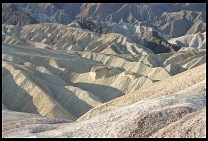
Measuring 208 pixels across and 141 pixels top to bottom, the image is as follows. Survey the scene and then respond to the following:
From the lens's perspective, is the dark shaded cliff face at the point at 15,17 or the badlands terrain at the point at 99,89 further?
the dark shaded cliff face at the point at 15,17

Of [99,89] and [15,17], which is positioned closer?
[99,89]

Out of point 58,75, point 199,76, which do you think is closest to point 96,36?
point 58,75

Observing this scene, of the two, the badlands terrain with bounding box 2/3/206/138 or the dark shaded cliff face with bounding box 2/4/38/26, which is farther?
the dark shaded cliff face with bounding box 2/4/38/26

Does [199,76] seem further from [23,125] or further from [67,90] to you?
[67,90]
